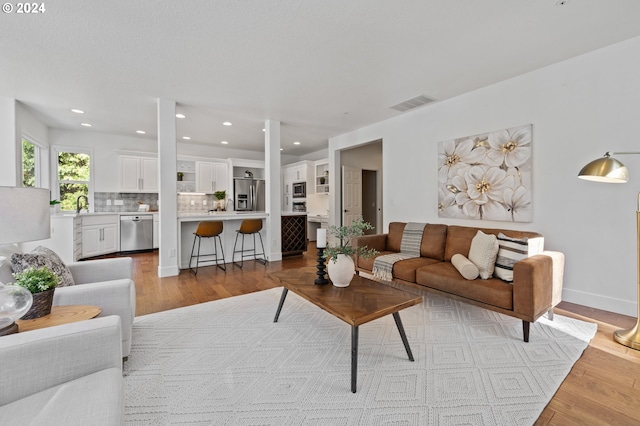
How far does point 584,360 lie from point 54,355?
314 cm

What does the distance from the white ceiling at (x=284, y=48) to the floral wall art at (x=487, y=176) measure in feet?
2.52

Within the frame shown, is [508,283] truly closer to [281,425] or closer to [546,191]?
[546,191]

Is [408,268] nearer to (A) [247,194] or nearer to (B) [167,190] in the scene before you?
(B) [167,190]

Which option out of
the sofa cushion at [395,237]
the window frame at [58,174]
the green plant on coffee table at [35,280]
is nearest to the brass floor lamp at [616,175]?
the sofa cushion at [395,237]

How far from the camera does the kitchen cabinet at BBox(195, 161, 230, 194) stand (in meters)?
7.37

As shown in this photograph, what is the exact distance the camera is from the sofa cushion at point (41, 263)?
5.46 ft

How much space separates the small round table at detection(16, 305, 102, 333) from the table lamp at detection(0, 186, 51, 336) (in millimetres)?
98

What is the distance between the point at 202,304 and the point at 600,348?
3598mm

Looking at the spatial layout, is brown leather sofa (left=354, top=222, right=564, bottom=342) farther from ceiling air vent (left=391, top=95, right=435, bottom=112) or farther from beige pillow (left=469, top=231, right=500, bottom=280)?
ceiling air vent (left=391, top=95, right=435, bottom=112)

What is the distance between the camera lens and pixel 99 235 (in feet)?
18.7

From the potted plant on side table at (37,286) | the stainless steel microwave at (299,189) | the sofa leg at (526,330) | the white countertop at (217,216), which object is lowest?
the sofa leg at (526,330)

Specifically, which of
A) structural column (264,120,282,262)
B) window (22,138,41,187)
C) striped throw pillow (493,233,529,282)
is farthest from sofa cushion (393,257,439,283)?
window (22,138,41,187)

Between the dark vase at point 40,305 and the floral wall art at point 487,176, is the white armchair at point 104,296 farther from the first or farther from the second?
the floral wall art at point 487,176

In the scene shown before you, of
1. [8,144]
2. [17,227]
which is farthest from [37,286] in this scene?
[8,144]
